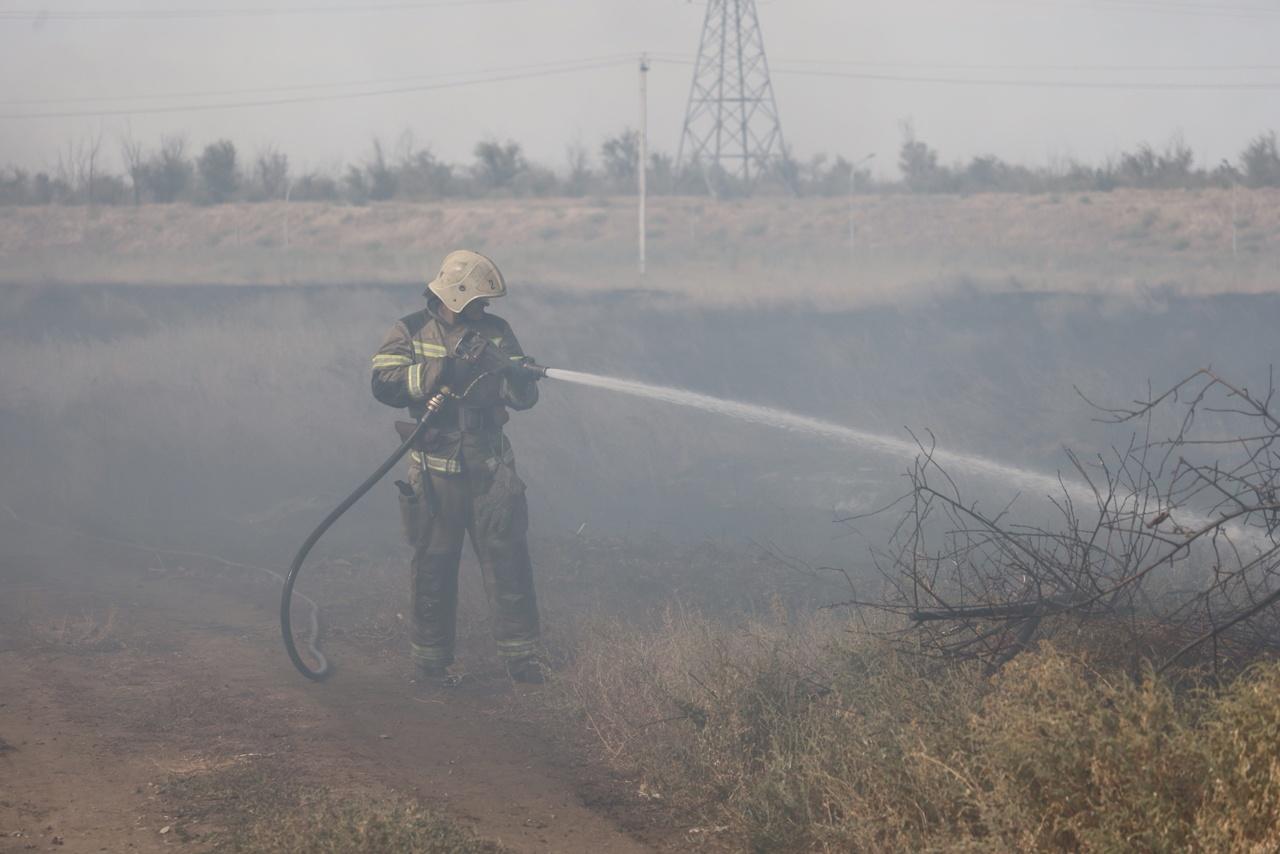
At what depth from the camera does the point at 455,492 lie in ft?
23.4

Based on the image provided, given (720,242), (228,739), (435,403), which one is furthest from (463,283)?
(720,242)

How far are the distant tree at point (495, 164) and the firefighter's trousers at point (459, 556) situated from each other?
32848 millimetres

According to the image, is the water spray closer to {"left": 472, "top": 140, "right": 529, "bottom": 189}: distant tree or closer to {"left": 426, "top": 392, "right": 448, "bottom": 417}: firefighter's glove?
{"left": 426, "top": 392, "right": 448, "bottom": 417}: firefighter's glove

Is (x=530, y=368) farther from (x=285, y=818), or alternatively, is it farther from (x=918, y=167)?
(x=918, y=167)

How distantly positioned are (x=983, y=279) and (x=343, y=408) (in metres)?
12.5

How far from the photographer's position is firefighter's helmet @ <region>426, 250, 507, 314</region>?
7160 millimetres

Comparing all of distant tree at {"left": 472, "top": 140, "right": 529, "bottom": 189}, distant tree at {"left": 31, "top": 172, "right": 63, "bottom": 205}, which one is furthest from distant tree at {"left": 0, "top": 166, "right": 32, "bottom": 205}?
distant tree at {"left": 472, "top": 140, "right": 529, "bottom": 189}

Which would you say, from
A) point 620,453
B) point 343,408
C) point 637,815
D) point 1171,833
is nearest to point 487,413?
point 637,815

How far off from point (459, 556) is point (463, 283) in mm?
1589

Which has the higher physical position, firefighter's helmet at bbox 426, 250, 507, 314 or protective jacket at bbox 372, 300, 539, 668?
firefighter's helmet at bbox 426, 250, 507, 314

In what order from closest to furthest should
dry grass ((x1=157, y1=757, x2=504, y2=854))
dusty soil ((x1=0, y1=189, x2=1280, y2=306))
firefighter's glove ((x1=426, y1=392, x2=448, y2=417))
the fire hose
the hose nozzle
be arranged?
dry grass ((x1=157, y1=757, x2=504, y2=854)) < the fire hose < firefighter's glove ((x1=426, y1=392, x2=448, y2=417)) < the hose nozzle < dusty soil ((x1=0, y1=189, x2=1280, y2=306))

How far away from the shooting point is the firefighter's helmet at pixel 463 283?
23.5 feet

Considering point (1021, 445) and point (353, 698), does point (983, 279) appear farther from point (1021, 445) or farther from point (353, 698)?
point (353, 698)

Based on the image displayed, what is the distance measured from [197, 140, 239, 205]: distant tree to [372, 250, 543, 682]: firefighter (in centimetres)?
2816
